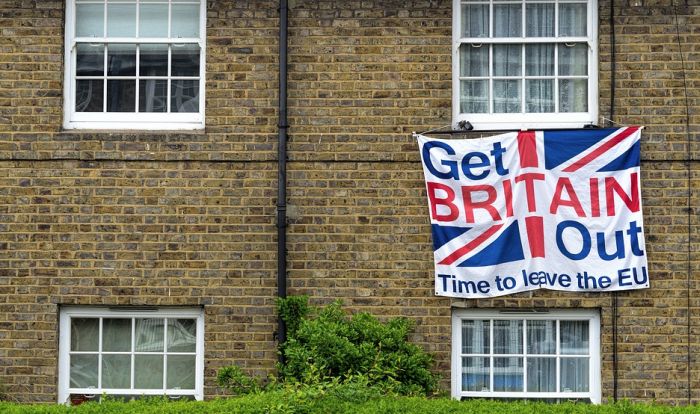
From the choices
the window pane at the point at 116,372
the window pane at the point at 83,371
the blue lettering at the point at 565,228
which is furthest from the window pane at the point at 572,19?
the window pane at the point at 83,371

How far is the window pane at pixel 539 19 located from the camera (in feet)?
32.9

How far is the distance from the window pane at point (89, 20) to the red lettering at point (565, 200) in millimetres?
4627

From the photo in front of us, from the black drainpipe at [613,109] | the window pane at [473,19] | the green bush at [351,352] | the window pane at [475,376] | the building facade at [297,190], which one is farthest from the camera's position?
the window pane at [473,19]

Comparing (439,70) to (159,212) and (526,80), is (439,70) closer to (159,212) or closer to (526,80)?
(526,80)

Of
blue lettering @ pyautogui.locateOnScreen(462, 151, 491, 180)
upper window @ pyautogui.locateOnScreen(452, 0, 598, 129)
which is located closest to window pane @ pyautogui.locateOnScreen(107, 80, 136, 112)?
upper window @ pyautogui.locateOnScreen(452, 0, 598, 129)

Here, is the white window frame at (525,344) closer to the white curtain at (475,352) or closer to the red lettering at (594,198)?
the white curtain at (475,352)

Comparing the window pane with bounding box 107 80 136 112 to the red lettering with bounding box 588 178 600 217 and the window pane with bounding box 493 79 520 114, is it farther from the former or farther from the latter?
the red lettering with bounding box 588 178 600 217

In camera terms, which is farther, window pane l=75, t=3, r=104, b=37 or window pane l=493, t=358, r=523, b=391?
window pane l=75, t=3, r=104, b=37

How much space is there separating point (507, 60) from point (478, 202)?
1445 millimetres

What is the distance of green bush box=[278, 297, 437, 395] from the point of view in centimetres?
920

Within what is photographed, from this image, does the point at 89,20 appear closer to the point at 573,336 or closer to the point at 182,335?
the point at 182,335

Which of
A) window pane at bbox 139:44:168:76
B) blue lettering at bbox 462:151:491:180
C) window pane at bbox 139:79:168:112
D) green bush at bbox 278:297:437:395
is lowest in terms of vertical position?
green bush at bbox 278:297:437:395

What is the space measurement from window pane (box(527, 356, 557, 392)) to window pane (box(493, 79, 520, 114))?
7.97ft

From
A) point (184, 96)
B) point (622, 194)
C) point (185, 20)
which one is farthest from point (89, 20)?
point (622, 194)
